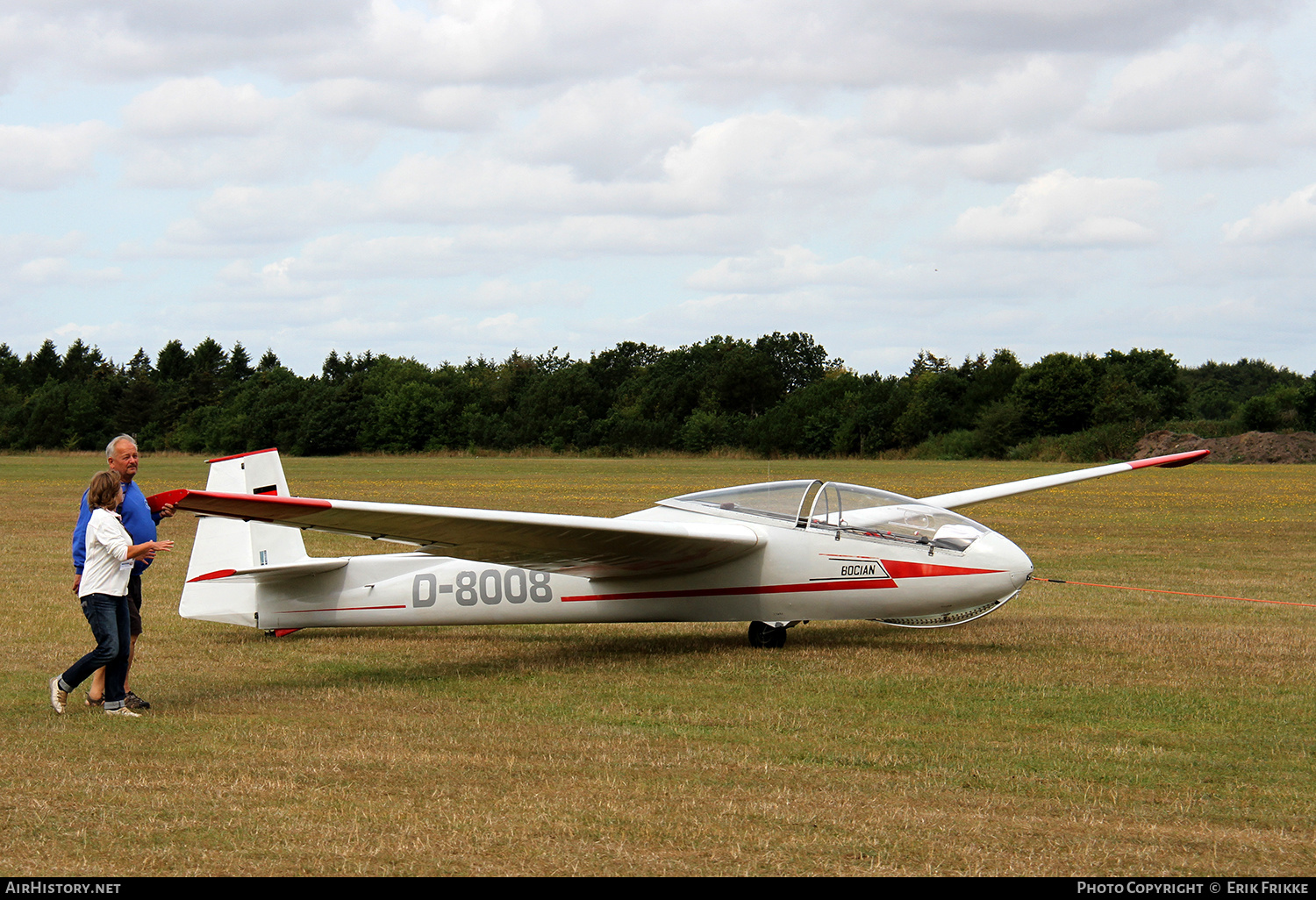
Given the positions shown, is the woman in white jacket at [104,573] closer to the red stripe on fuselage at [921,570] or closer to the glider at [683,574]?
the glider at [683,574]

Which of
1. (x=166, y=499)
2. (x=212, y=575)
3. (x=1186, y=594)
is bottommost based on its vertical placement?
(x=1186, y=594)

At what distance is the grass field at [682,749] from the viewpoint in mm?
5113

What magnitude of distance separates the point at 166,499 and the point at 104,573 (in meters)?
0.73

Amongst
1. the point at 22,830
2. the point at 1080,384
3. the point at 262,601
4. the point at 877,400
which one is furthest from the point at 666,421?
the point at 22,830

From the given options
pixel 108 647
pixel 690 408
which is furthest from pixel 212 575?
pixel 690 408

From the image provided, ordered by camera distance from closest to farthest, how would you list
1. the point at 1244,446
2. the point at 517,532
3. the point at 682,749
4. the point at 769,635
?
the point at 682,749
the point at 517,532
the point at 769,635
the point at 1244,446

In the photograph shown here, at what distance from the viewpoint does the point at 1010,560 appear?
34.1ft

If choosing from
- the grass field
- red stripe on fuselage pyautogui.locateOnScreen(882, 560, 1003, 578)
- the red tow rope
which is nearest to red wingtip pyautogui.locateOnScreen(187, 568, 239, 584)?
the grass field

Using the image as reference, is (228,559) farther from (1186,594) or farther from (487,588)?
(1186,594)

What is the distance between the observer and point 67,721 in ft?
25.3

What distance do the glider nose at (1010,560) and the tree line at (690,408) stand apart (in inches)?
2540

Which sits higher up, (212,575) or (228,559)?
(228,559)
